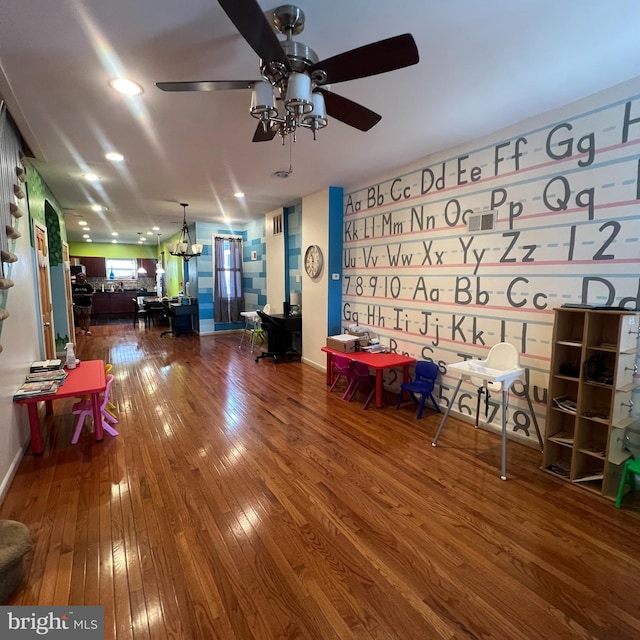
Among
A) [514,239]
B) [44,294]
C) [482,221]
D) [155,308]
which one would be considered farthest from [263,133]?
[155,308]

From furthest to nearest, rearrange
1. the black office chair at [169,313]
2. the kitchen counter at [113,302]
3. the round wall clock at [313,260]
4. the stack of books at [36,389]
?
the kitchen counter at [113,302] → the black office chair at [169,313] → the round wall clock at [313,260] → the stack of books at [36,389]

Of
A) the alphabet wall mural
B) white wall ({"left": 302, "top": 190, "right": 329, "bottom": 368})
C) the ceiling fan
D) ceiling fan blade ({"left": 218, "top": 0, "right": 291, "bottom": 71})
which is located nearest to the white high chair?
the alphabet wall mural

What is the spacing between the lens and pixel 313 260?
538 centimetres

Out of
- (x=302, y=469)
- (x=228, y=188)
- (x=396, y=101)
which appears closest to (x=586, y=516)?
(x=302, y=469)

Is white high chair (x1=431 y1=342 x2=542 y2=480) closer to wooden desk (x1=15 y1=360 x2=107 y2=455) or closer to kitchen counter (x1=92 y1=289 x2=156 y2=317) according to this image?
wooden desk (x1=15 y1=360 x2=107 y2=455)

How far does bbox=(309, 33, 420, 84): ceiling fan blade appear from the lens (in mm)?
1510

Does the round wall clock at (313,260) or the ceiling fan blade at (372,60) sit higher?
the ceiling fan blade at (372,60)

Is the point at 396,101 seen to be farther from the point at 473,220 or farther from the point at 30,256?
the point at 30,256

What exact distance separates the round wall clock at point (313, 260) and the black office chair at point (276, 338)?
1006mm

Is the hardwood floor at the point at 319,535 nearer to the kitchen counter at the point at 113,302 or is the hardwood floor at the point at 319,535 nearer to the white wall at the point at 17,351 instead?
the white wall at the point at 17,351

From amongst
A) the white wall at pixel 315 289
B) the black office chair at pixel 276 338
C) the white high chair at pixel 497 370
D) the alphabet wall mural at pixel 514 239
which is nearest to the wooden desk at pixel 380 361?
the alphabet wall mural at pixel 514 239

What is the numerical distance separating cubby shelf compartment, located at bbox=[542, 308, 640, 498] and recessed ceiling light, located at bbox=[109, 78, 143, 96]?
328 cm

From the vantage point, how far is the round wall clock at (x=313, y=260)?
17.2ft

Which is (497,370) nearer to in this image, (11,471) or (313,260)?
(313,260)
